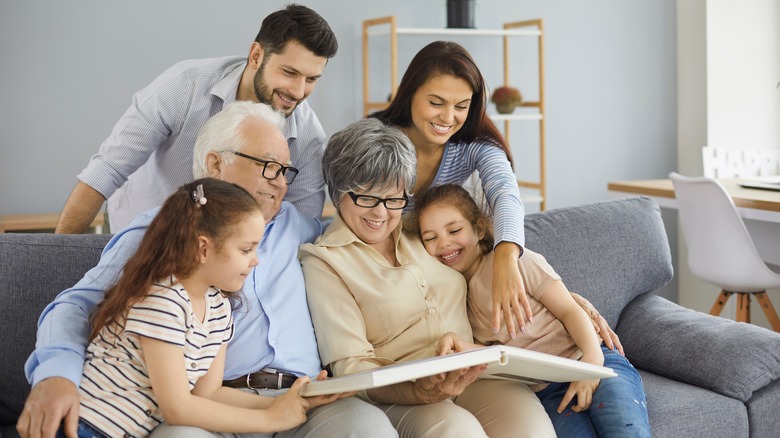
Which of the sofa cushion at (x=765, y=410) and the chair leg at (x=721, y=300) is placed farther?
the chair leg at (x=721, y=300)

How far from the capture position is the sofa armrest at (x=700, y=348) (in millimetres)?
2209

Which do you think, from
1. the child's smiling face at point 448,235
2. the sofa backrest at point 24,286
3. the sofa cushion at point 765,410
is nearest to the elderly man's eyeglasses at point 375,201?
the child's smiling face at point 448,235

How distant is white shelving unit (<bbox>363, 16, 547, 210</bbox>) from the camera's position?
4.07 m

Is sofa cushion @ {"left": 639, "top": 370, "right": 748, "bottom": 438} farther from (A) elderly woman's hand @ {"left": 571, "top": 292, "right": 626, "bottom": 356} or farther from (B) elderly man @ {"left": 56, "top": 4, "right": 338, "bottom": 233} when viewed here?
(B) elderly man @ {"left": 56, "top": 4, "right": 338, "bottom": 233}

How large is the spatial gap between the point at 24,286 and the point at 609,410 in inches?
53.4

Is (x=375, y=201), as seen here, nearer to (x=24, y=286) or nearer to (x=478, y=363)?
(x=478, y=363)

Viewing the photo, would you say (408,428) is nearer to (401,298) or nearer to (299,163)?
(401,298)

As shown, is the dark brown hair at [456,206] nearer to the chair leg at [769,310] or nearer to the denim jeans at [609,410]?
the denim jeans at [609,410]

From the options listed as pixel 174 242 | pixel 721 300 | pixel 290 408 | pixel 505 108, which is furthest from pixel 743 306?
pixel 174 242

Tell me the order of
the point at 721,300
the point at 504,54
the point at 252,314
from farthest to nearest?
the point at 504,54, the point at 721,300, the point at 252,314

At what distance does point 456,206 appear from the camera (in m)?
2.11

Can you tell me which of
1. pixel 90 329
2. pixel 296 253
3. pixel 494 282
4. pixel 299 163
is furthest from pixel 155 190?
pixel 494 282

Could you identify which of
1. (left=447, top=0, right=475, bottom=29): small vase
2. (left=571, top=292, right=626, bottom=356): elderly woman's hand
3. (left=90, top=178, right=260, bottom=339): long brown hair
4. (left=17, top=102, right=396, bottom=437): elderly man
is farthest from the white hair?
(left=447, top=0, right=475, bottom=29): small vase

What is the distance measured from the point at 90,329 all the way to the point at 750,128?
3972mm
